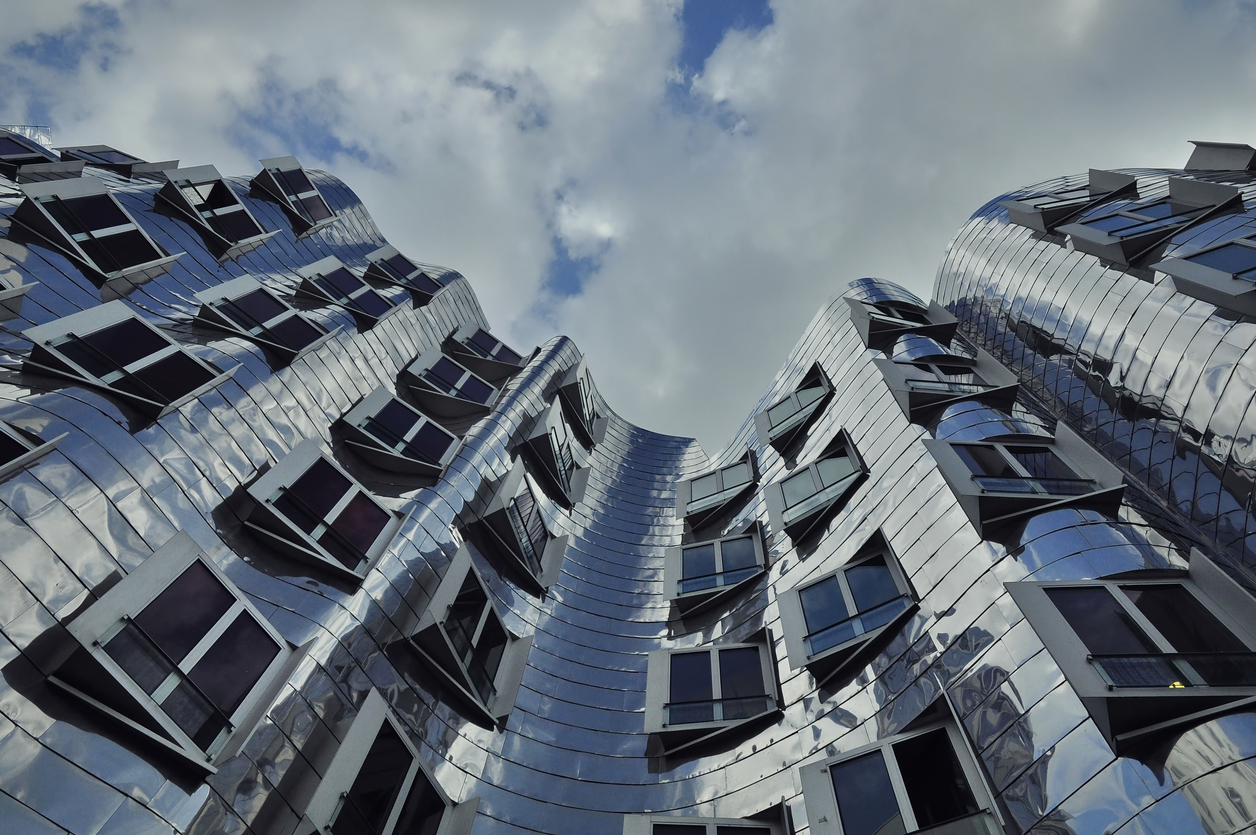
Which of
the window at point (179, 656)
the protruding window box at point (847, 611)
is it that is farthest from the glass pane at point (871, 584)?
the window at point (179, 656)

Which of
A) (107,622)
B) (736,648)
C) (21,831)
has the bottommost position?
(21,831)

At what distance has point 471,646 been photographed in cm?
1678

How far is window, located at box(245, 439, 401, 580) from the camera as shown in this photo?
1456cm

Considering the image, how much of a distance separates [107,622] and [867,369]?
2186cm

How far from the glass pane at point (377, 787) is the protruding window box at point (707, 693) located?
6265 millimetres

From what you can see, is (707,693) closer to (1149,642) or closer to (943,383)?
(1149,642)

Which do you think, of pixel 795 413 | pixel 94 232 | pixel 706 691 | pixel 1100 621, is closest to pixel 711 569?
pixel 706 691

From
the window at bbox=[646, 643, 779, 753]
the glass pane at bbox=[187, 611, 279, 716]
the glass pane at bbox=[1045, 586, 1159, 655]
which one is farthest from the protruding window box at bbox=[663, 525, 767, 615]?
the glass pane at bbox=[187, 611, 279, 716]

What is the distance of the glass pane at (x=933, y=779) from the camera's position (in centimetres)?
1182

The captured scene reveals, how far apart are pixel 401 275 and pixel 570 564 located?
1562 cm

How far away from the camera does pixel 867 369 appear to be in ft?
79.5

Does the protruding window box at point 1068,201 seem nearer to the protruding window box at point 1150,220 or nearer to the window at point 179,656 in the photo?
the protruding window box at point 1150,220

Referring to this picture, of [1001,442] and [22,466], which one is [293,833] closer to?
[22,466]

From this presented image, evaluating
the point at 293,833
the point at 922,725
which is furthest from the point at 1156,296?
the point at 293,833
